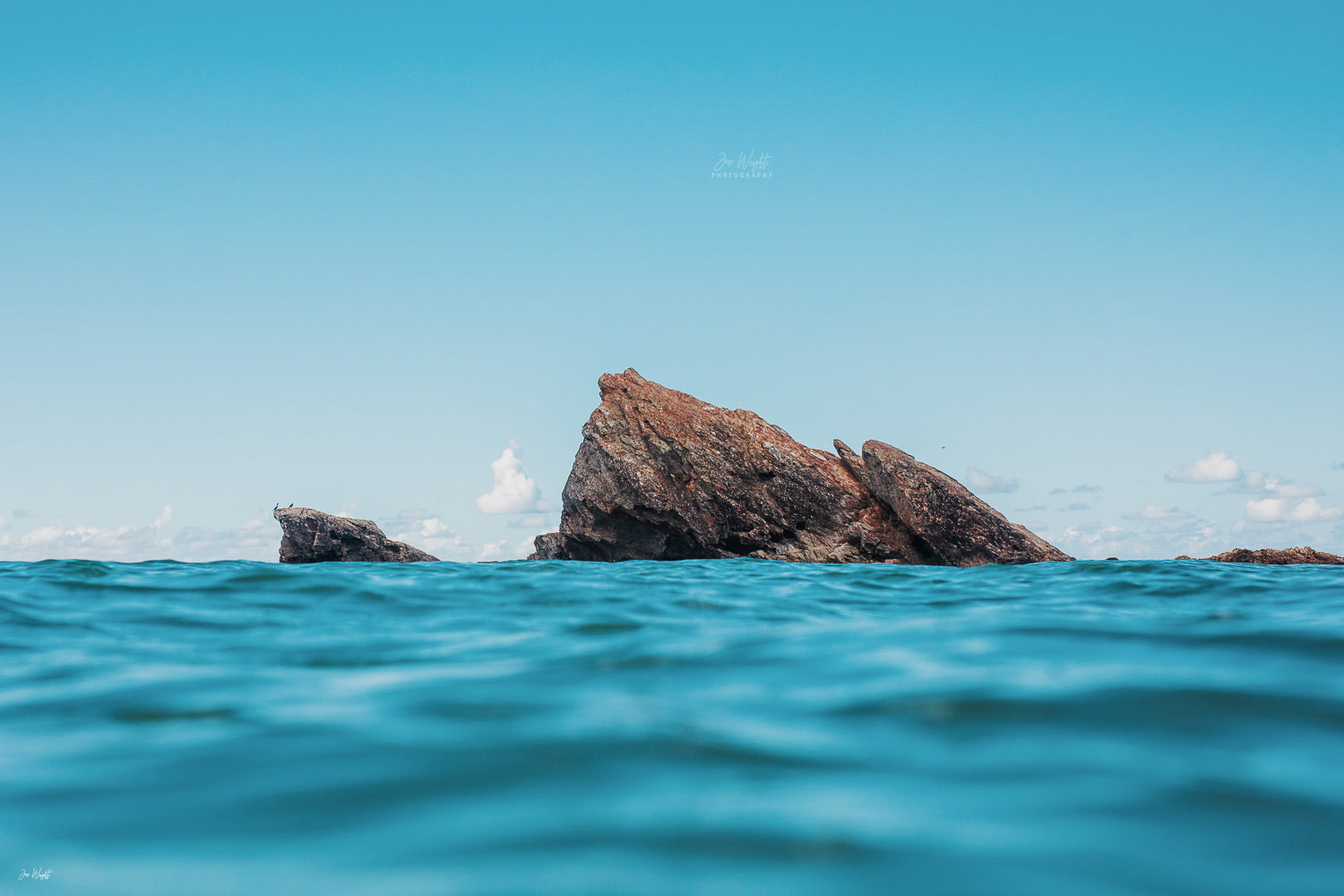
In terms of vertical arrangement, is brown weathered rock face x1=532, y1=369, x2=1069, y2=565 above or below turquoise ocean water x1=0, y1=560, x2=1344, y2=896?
above

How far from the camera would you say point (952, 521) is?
75.0 ft

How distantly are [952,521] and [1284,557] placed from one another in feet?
24.3

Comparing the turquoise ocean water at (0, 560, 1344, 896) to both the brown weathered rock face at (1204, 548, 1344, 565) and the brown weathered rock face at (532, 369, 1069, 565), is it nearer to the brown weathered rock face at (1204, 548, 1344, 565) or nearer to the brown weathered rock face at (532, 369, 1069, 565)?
the brown weathered rock face at (1204, 548, 1344, 565)

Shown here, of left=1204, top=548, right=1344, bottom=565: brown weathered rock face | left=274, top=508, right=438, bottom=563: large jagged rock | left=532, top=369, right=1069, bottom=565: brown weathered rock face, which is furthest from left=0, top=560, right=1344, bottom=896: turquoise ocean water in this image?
left=274, top=508, right=438, bottom=563: large jagged rock

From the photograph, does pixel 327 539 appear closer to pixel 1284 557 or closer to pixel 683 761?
pixel 1284 557

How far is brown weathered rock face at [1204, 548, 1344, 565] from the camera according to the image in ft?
59.9

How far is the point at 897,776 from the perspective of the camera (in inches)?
83.8

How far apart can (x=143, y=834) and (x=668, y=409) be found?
78.6 feet

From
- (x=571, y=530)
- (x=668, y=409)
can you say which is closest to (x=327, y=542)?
(x=571, y=530)

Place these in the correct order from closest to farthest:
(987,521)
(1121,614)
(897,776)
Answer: (897,776), (1121,614), (987,521)

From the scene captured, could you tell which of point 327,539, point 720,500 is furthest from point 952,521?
point 327,539

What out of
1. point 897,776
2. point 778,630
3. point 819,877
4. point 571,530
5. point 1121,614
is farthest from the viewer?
point 571,530

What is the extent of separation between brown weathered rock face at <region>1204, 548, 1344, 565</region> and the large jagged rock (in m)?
24.5

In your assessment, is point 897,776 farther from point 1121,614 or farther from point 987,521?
point 987,521
